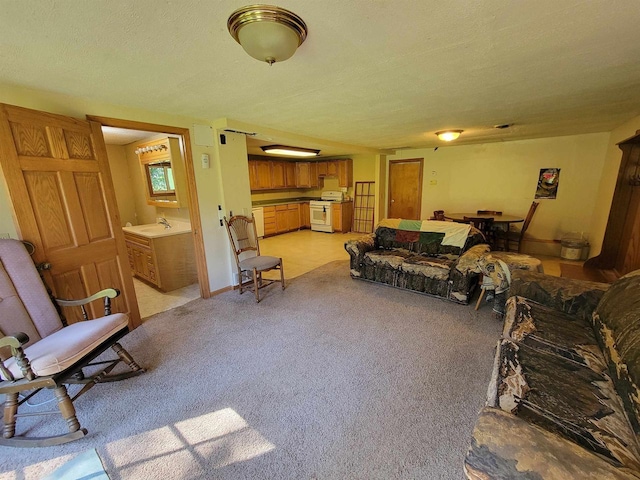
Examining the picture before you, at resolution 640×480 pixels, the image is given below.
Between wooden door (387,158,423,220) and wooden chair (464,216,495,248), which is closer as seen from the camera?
wooden chair (464,216,495,248)

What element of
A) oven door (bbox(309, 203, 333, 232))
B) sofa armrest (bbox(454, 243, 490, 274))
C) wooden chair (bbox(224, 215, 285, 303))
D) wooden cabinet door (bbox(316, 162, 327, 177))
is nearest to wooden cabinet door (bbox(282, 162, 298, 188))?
wooden cabinet door (bbox(316, 162, 327, 177))

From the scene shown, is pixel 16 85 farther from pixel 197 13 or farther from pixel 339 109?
pixel 339 109

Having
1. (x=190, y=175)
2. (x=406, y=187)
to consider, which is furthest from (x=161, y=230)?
(x=406, y=187)

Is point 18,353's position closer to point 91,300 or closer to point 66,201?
point 91,300

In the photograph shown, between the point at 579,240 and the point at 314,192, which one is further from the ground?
the point at 314,192

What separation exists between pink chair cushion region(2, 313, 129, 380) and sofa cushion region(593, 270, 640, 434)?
9.01 feet

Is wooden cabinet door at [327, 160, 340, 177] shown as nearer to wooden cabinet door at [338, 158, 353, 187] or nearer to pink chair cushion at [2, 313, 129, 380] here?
wooden cabinet door at [338, 158, 353, 187]

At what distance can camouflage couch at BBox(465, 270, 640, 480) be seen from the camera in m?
0.84

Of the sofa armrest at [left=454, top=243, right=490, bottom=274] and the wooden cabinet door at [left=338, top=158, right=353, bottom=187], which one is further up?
the wooden cabinet door at [left=338, top=158, right=353, bottom=187]

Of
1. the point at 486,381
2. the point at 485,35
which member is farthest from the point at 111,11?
the point at 486,381

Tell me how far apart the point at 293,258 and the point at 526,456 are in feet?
14.3

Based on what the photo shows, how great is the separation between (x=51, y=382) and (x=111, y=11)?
1901 mm

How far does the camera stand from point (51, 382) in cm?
148

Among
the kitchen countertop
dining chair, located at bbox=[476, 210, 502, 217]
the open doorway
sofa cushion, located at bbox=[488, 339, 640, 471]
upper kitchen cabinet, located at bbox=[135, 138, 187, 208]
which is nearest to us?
sofa cushion, located at bbox=[488, 339, 640, 471]
